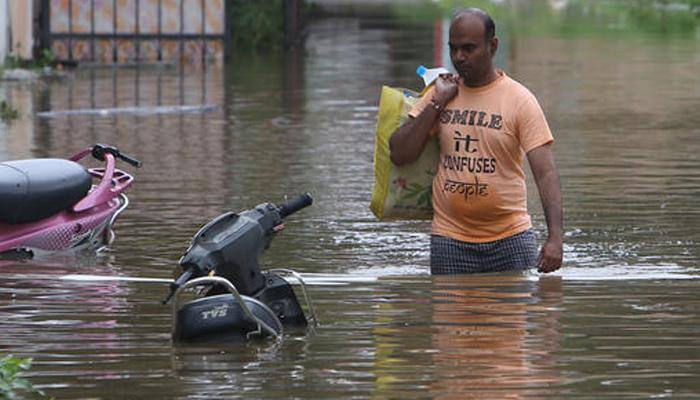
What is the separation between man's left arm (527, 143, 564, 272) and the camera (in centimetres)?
831

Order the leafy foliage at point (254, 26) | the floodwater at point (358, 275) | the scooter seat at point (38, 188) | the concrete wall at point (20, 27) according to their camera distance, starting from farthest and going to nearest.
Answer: the leafy foliage at point (254, 26)
the concrete wall at point (20, 27)
the scooter seat at point (38, 188)
the floodwater at point (358, 275)

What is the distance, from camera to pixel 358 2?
5600 cm

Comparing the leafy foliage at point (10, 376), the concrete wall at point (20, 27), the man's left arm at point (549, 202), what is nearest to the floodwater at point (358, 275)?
the man's left arm at point (549, 202)

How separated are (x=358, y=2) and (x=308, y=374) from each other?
4927 centimetres

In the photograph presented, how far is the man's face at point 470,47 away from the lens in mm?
8344

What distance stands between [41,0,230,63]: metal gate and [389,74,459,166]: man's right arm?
20.9 m

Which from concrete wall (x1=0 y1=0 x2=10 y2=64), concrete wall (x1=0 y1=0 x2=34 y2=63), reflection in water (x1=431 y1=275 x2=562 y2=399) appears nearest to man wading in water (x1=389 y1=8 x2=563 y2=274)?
reflection in water (x1=431 y1=275 x2=562 y2=399)

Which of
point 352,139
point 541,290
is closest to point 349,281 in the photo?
point 541,290

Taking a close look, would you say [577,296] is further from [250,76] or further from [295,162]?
[250,76]

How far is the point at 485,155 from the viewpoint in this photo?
27.8 ft

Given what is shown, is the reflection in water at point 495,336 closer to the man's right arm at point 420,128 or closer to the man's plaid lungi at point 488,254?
the man's plaid lungi at point 488,254

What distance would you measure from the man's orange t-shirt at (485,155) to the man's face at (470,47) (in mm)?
120

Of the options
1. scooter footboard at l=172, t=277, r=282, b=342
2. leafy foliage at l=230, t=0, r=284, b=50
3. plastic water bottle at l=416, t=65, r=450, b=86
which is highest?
plastic water bottle at l=416, t=65, r=450, b=86

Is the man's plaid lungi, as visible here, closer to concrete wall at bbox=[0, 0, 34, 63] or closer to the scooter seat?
A: the scooter seat
